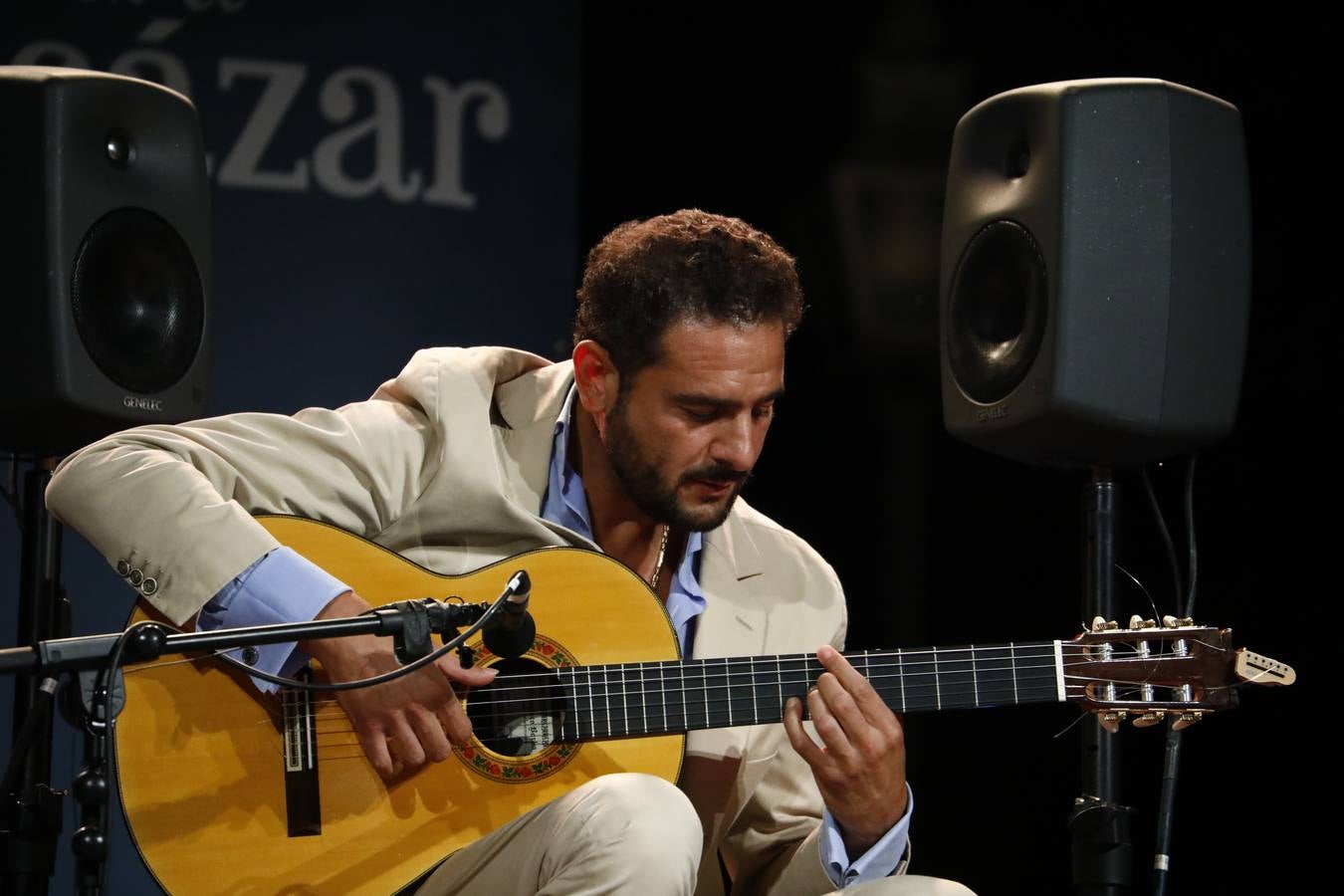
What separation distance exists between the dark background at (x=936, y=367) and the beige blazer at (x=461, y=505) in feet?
2.24

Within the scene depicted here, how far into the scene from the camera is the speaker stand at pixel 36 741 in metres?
2.43

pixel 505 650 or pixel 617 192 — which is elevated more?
pixel 617 192

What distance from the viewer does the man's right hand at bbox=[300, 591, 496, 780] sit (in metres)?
2.17

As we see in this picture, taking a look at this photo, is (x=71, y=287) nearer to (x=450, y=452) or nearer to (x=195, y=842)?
(x=450, y=452)

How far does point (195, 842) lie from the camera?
215 cm

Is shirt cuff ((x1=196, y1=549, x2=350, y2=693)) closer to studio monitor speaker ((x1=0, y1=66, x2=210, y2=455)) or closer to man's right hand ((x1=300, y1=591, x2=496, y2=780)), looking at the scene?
man's right hand ((x1=300, y1=591, x2=496, y2=780))

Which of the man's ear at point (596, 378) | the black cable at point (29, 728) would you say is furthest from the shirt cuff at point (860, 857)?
the black cable at point (29, 728)

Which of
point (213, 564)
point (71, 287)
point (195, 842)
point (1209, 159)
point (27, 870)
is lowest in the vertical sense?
point (27, 870)

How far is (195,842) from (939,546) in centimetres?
186

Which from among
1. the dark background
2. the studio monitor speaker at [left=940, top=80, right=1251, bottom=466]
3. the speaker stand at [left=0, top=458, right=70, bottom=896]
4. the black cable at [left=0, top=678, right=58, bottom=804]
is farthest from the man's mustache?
the black cable at [left=0, top=678, right=58, bottom=804]

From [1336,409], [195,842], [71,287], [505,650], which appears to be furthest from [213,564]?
[1336,409]

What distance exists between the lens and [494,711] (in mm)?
2260

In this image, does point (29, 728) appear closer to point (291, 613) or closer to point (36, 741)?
point (291, 613)

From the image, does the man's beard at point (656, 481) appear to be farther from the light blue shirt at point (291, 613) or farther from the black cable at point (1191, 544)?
the black cable at point (1191, 544)
